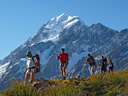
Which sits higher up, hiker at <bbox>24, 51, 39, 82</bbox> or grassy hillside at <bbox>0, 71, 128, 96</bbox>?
hiker at <bbox>24, 51, 39, 82</bbox>

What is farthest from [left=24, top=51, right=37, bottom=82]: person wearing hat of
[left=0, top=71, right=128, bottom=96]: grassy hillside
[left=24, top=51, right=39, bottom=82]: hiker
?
[left=0, top=71, right=128, bottom=96]: grassy hillside

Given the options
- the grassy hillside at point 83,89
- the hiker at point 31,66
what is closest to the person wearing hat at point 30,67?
the hiker at point 31,66

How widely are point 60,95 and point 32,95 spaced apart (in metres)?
0.76

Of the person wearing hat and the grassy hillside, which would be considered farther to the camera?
the person wearing hat

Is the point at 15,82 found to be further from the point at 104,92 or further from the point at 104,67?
the point at 104,67

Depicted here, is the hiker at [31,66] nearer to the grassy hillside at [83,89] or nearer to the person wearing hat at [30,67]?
the person wearing hat at [30,67]

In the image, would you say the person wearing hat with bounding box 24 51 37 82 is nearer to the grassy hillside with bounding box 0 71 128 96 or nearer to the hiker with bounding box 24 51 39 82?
the hiker with bounding box 24 51 39 82

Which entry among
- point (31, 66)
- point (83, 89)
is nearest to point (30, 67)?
point (31, 66)

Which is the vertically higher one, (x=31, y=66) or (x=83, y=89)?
(x=31, y=66)

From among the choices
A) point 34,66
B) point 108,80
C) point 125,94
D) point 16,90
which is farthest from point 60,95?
point 34,66

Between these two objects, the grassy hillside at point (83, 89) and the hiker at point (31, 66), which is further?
the hiker at point (31, 66)

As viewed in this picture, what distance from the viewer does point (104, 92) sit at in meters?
9.17

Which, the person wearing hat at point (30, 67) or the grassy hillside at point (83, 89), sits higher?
the person wearing hat at point (30, 67)

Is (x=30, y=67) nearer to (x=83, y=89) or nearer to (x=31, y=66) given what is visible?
(x=31, y=66)
